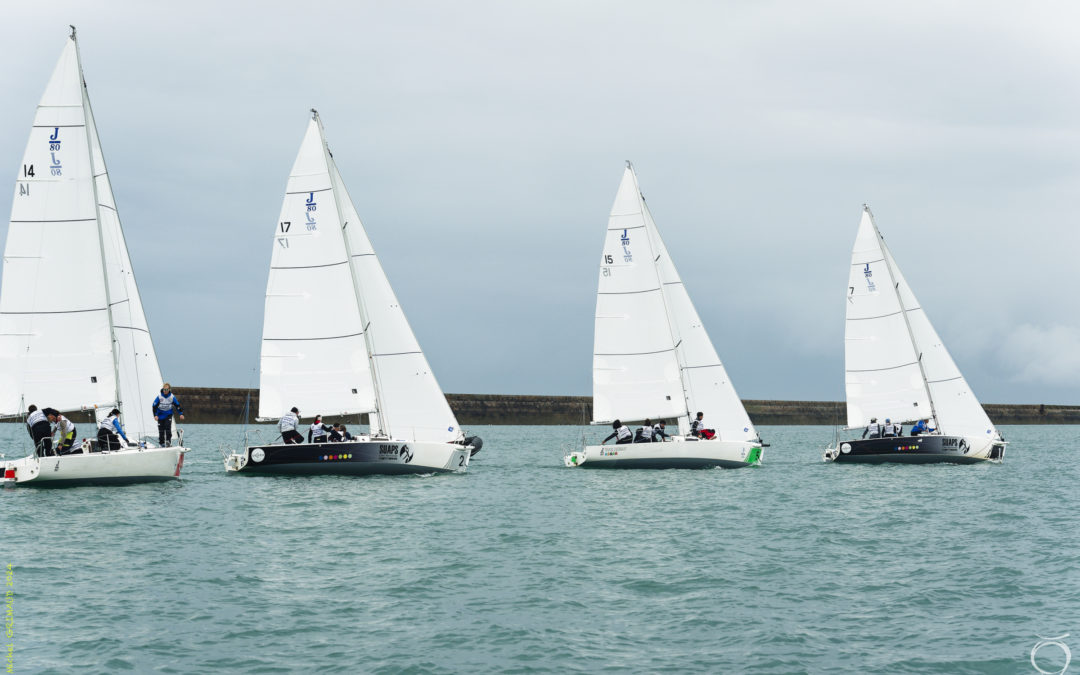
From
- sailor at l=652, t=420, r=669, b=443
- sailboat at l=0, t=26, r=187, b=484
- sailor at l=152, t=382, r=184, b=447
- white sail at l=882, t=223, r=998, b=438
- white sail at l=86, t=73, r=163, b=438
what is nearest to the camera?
sailboat at l=0, t=26, r=187, b=484

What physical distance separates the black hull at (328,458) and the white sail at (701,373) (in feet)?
35.4

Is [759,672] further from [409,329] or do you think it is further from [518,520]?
[409,329]

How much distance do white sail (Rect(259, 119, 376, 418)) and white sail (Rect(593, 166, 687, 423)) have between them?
7.97 m

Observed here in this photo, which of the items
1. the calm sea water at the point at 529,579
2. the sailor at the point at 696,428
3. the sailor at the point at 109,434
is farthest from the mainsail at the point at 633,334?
the sailor at the point at 109,434

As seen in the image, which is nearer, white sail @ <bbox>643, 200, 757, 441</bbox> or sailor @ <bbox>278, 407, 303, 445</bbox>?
sailor @ <bbox>278, 407, 303, 445</bbox>

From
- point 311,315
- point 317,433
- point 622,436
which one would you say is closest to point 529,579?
point 317,433

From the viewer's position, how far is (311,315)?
29.4m

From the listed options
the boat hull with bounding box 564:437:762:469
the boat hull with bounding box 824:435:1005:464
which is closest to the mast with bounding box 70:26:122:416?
the boat hull with bounding box 564:437:762:469

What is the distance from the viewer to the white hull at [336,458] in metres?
26.9

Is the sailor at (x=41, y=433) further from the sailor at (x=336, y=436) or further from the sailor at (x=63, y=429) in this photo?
the sailor at (x=336, y=436)

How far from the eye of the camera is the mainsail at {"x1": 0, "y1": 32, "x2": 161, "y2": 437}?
24.3m

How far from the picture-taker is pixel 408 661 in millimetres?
10883

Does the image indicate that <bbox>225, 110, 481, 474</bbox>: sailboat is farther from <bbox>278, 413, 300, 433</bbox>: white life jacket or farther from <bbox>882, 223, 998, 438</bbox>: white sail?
<bbox>882, 223, 998, 438</bbox>: white sail

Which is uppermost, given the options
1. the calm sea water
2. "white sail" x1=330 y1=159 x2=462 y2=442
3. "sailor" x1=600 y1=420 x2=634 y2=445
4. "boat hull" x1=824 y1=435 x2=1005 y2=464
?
"white sail" x1=330 y1=159 x2=462 y2=442
